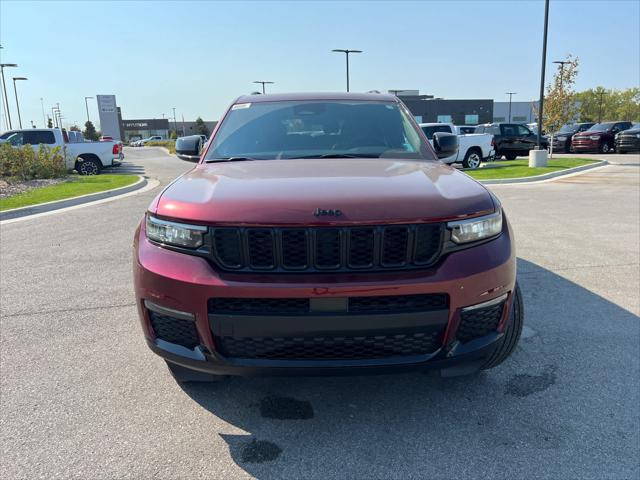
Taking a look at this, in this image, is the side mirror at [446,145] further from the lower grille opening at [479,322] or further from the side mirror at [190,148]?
the side mirror at [190,148]

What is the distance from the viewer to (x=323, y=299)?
2.11 metres

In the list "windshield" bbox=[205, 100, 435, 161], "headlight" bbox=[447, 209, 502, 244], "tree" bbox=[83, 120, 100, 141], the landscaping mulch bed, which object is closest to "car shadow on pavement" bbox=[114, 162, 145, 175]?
the landscaping mulch bed

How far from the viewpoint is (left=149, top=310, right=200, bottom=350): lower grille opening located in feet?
7.42

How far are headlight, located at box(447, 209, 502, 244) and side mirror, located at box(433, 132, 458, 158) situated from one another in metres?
1.53

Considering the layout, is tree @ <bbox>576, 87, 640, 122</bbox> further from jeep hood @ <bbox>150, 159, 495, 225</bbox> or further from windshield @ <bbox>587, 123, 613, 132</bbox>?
jeep hood @ <bbox>150, 159, 495, 225</bbox>

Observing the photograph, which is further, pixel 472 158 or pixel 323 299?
pixel 472 158

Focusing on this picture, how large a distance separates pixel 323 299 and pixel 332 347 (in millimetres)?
243

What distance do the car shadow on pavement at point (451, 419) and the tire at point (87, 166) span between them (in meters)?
19.1

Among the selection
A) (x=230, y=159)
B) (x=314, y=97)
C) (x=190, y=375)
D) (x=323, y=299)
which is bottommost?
(x=190, y=375)

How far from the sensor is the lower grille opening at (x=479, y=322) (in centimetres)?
224

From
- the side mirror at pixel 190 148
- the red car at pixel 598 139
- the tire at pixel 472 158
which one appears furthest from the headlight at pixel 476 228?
the red car at pixel 598 139

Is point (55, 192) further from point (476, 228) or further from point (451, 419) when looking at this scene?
point (476, 228)

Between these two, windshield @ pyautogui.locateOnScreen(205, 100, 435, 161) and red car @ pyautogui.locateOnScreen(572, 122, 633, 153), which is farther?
red car @ pyautogui.locateOnScreen(572, 122, 633, 153)

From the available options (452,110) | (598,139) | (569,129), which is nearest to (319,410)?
(598,139)
